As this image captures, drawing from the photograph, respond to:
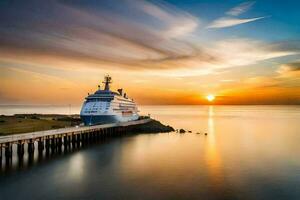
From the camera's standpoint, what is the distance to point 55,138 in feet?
154

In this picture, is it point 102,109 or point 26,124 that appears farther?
point 102,109

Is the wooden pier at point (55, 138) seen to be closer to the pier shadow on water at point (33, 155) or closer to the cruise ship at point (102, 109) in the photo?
the pier shadow on water at point (33, 155)

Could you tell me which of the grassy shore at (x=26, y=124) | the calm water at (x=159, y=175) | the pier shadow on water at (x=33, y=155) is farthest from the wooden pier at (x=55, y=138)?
the grassy shore at (x=26, y=124)

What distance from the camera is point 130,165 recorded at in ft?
134

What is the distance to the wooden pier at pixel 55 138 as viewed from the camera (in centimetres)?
3662

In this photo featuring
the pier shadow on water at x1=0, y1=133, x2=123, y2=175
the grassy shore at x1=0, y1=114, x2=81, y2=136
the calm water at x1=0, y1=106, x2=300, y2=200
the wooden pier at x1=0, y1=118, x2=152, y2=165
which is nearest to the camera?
the calm water at x1=0, y1=106, x2=300, y2=200

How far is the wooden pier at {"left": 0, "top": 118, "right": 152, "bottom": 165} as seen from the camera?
36625 millimetres

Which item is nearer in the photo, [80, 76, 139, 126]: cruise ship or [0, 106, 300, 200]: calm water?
[0, 106, 300, 200]: calm water

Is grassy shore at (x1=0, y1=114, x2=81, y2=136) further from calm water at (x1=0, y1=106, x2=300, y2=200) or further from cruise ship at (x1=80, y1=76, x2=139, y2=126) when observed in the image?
calm water at (x1=0, y1=106, x2=300, y2=200)

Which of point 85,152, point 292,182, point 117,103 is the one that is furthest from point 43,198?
point 117,103

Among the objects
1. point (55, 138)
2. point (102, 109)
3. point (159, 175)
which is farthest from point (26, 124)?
point (159, 175)

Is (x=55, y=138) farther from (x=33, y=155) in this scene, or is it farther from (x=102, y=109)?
(x=102, y=109)

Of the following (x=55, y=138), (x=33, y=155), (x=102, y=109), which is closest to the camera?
(x=33, y=155)

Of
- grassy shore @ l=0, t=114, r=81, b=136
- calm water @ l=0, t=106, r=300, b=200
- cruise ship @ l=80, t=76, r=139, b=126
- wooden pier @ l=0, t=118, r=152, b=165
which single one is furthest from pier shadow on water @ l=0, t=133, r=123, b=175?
cruise ship @ l=80, t=76, r=139, b=126
